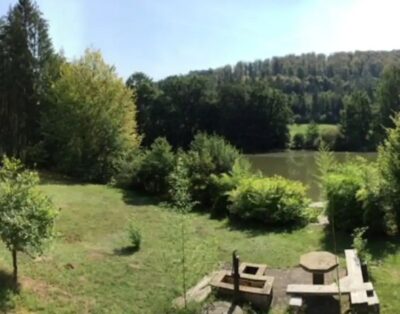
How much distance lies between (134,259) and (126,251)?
0.76 m

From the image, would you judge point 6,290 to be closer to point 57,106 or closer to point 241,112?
point 57,106

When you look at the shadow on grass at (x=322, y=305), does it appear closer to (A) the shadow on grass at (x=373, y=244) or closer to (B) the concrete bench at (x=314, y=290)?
(B) the concrete bench at (x=314, y=290)

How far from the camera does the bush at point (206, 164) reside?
63.9 feet

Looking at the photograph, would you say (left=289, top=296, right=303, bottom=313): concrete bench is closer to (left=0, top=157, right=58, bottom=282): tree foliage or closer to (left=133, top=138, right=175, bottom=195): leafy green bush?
(left=0, top=157, right=58, bottom=282): tree foliage

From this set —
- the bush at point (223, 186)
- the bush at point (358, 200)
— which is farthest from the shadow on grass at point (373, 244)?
the bush at point (223, 186)

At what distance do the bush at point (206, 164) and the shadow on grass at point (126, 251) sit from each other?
6209mm

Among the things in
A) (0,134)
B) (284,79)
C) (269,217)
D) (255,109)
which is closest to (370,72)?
(284,79)

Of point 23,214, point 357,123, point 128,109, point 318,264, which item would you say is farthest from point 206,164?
point 357,123

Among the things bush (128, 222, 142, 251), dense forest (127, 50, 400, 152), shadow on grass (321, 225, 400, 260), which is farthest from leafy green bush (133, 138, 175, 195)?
dense forest (127, 50, 400, 152)

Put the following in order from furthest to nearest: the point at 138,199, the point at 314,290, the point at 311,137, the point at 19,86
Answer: the point at 311,137 → the point at 19,86 → the point at 138,199 → the point at 314,290

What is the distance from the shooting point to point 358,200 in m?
13.6

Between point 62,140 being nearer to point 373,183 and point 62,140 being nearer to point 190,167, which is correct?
point 190,167

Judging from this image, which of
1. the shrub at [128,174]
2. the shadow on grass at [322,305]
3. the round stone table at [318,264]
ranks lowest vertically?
the shadow on grass at [322,305]

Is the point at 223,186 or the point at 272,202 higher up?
the point at 223,186
